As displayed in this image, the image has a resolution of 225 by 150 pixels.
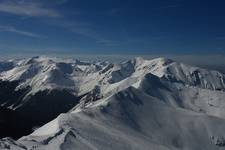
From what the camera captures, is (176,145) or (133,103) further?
(133,103)

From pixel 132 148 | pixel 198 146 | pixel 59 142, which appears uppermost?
pixel 59 142

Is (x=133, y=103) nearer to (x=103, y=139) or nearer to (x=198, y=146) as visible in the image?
(x=198, y=146)

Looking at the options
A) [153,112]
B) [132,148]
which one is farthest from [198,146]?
[132,148]

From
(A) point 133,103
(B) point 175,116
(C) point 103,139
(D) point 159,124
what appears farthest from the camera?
(A) point 133,103

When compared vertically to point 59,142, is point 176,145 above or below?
below

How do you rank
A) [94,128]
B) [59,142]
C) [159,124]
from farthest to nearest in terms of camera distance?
[159,124] → [94,128] → [59,142]

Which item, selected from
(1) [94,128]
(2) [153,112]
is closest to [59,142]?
(1) [94,128]

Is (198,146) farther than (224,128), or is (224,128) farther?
(224,128)

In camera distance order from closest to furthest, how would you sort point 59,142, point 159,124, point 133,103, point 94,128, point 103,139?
point 59,142 < point 103,139 < point 94,128 < point 159,124 < point 133,103

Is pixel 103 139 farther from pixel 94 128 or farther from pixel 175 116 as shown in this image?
pixel 175 116
